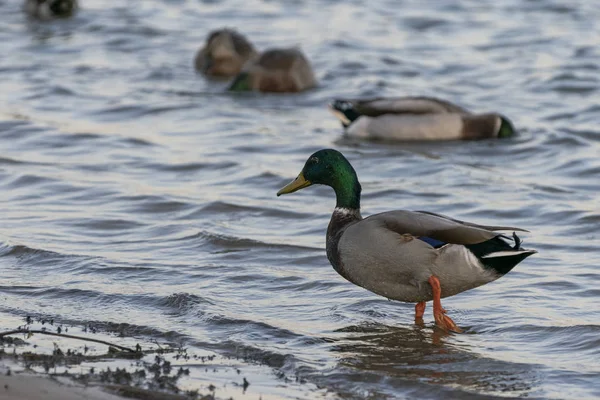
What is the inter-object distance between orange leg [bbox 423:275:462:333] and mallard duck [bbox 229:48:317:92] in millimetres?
8199

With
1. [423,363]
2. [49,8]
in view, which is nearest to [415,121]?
[423,363]

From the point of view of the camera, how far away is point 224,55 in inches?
600

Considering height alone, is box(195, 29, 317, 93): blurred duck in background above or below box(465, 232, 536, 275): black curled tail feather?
below

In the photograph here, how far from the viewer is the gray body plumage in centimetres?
597

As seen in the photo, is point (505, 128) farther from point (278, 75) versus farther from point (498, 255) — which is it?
point (498, 255)

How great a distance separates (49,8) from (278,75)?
603 centimetres

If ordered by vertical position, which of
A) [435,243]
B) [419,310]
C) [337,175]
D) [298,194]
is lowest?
[298,194]

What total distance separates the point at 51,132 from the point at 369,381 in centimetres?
679

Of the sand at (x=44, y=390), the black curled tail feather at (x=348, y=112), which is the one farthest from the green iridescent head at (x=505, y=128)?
the sand at (x=44, y=390)

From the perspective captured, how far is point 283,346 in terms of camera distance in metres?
5.75

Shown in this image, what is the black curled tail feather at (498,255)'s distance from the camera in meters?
5.84

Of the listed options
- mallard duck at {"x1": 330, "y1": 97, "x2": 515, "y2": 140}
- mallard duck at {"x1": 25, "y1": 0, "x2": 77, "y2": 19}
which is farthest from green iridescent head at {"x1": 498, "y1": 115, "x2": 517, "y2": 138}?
mallard duck at {"x1": 25, "y1": 0, "x2": 77, "y2": 19}

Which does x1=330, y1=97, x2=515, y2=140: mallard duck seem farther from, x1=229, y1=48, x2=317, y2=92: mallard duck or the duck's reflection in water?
the duck's reflection in water

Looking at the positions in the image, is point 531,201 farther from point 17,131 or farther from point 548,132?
point 17,131
